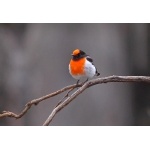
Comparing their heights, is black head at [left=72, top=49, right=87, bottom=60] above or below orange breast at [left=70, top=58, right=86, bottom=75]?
above

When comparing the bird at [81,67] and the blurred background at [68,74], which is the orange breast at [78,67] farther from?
the blurred background at [68,74]

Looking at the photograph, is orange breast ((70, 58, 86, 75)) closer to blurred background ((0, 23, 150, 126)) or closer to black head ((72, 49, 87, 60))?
black head ((72, 49, 87, 60))

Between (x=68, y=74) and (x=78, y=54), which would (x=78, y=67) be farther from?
(x=68, y=74)

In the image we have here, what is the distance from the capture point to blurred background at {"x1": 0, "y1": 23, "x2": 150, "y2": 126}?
1732 mm

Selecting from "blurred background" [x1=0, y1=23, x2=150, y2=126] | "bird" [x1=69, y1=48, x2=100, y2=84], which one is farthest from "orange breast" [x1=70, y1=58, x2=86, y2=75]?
"blurred background" [x1=0, y1=23, x2=150, y2=126]

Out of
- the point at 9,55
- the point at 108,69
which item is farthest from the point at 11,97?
the point at 108,69

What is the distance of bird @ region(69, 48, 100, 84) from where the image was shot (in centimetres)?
148

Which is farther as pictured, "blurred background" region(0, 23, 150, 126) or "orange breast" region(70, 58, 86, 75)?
"blurred background" region(0, 23, 150, 126)

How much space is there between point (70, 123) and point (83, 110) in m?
0.10

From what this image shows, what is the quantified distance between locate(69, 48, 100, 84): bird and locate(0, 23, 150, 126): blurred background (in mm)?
133

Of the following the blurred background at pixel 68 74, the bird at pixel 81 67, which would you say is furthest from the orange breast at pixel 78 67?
the blurred background at pixel 68 74

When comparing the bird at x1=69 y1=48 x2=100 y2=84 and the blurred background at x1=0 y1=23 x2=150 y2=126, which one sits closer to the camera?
the bird at x1=69 y1=48 x2=100 y2=84

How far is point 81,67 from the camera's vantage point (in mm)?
1479

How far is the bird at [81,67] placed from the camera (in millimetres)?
1479
